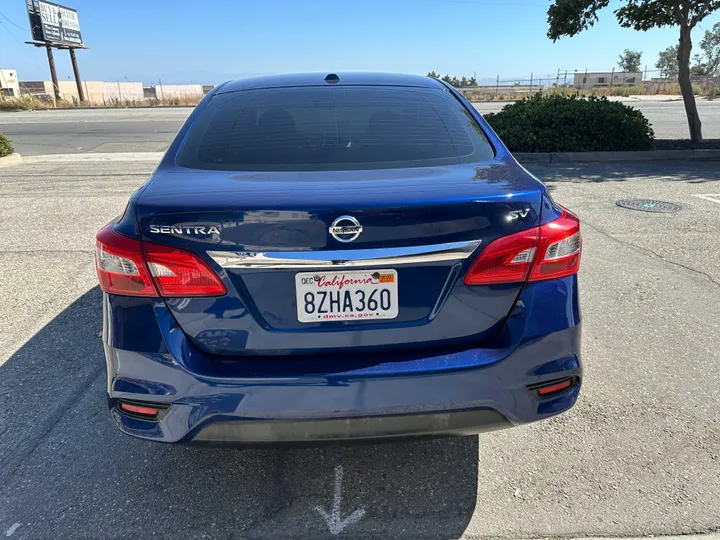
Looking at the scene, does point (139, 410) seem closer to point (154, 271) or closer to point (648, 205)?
point (154, 271)

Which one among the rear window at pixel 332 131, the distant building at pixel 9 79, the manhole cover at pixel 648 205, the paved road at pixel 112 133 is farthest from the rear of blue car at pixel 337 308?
the distant building at pixel 9 79

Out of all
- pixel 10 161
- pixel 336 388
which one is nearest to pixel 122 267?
pixel 336 388

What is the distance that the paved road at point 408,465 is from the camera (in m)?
2.18

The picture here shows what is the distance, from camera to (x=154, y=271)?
1859 mm

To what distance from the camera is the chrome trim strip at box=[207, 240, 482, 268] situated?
5.85 feet

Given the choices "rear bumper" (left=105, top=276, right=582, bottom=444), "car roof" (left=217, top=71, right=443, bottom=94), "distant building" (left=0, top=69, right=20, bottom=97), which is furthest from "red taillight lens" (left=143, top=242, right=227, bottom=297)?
"distant building" (left=0, top=69, right=20, bottom=97)

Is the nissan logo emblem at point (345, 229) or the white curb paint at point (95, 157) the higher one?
the nissan logo emblem at point (345, 229)

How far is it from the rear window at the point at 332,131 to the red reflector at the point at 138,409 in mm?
974

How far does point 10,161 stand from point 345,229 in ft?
39.1

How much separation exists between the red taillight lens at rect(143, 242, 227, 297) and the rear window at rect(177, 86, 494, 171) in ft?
1.84

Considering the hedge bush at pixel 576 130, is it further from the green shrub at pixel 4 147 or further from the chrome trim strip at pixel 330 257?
the green shrub at pixel 4 147

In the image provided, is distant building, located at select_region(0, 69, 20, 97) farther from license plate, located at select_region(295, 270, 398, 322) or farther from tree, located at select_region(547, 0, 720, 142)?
→ license plate, located at select_region(295, 270, 398, 322)

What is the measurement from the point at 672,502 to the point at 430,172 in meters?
1.66

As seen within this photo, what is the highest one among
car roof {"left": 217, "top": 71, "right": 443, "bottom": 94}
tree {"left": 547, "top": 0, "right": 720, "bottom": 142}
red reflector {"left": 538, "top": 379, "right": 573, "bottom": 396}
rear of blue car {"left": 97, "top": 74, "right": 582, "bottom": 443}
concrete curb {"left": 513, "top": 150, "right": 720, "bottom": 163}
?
tree {"left": 547, "top": 0, "right": 720, "bottom": 142}
